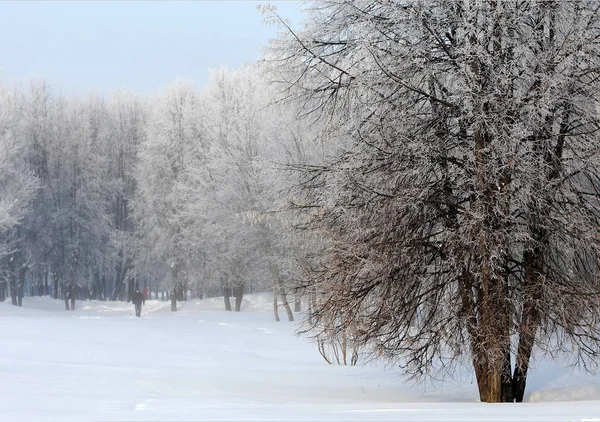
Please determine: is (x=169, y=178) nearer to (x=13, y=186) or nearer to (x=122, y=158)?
(x=13, y=186)

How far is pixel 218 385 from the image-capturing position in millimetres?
11547

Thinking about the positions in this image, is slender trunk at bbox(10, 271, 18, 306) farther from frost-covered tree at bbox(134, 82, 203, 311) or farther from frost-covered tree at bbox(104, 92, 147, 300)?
frost-covered tree at bbox(134, 82, 203, 311)

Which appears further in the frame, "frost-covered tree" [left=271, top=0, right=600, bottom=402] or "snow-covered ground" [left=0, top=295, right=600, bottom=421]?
"frost-covered tree" [left=271, top=0, right=600, bottom=402]

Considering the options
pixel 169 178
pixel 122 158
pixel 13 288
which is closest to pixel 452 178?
pixel 169 178

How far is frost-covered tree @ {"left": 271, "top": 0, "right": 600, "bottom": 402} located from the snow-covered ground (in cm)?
112

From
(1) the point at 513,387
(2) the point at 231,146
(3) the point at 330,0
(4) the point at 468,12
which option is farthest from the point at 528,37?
(2) the point at 231,146

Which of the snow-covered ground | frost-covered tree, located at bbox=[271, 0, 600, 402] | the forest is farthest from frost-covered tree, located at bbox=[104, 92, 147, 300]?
frost-covered tree, located at bbox=[271, 0, 600, 402]

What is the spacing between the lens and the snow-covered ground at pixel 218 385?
681 centimetres

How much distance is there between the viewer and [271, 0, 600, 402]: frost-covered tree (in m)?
9.36

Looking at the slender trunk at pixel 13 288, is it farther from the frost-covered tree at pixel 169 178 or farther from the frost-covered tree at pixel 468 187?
the frost-covered tree at pixel 468 187

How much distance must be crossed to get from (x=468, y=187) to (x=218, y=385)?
5212mm

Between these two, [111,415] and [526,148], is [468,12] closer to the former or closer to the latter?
[526,148]

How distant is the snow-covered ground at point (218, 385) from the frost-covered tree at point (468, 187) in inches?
44.1

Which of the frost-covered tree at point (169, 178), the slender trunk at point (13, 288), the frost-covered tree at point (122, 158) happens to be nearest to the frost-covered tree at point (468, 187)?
the frost-covered tree at point (169, 178)
